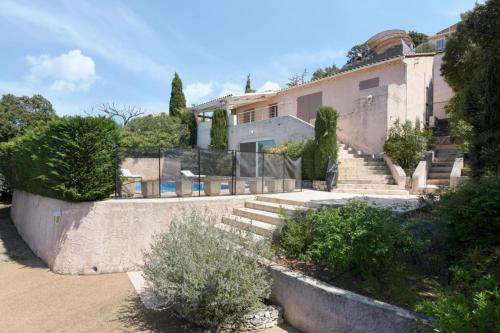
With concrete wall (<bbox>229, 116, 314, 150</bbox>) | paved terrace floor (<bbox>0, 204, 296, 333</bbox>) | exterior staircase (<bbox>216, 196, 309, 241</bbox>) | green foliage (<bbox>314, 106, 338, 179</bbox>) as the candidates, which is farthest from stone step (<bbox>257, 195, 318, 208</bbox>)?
concrete wall (<bbox>229, 116, 314, 150</bbox>)

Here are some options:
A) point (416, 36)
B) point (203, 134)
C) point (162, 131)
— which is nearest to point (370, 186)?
point (203, 134)

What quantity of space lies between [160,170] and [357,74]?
1408 centimetres

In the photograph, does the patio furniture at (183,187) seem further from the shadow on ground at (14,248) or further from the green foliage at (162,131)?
the green foliage at (162,131)

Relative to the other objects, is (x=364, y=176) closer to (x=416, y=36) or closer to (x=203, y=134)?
(x=203, y=134)

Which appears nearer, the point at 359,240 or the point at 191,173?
the point at 359,240

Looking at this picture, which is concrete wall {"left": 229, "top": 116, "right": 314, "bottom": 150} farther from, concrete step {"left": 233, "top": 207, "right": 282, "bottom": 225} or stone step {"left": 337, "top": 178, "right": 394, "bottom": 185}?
concrete step {"left": 233, "top": 207, "right": 282, "bottom": 225}

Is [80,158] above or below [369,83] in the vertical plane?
below

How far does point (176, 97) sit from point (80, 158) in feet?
82.2

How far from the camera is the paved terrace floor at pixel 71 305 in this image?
443cm

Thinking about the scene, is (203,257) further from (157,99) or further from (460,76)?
(157,99)

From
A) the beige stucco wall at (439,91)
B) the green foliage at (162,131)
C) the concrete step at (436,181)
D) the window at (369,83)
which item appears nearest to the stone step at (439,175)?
the concrete step at (436,181)

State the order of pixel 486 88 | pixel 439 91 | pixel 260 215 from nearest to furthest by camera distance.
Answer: pixel 486 88 → pixel 260 215 → pixel 439 91

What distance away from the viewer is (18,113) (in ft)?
96.0

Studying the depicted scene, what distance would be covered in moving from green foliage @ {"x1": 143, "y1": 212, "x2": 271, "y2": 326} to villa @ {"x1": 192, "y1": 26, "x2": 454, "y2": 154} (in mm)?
11458
